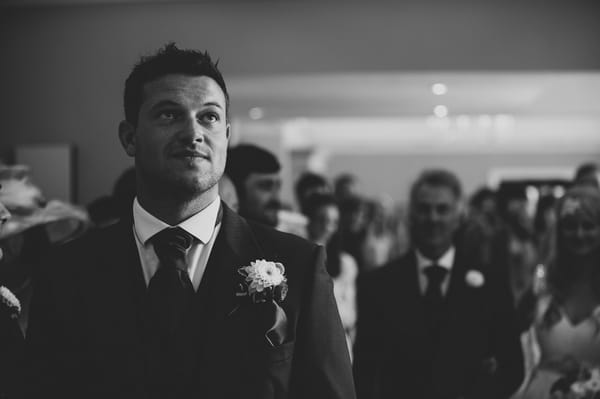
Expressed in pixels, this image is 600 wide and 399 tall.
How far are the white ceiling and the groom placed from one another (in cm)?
410

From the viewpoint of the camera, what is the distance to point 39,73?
562 centimetres

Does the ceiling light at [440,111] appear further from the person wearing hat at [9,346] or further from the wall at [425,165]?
the wall at [425,165]

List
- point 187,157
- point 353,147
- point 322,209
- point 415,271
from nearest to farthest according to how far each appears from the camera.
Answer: point 187,157 → point 415,271 → point 322,209 → point 353,147

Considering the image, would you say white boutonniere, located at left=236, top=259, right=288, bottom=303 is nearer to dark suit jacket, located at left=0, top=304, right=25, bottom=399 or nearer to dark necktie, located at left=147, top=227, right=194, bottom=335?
dark necktie, located at left=147, top=227, right=194, bottom=335

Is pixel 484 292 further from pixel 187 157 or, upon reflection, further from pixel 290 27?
pixel 290 27

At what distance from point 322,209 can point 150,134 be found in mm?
3087

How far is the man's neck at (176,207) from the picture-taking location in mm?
1533

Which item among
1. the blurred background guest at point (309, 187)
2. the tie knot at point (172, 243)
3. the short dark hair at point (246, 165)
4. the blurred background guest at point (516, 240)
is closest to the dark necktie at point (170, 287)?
the tie knot at point (172, 243)

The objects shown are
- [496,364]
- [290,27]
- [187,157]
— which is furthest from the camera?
[290,27]

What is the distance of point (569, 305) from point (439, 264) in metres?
0.61

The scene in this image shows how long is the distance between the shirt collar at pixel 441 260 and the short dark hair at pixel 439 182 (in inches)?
12.4

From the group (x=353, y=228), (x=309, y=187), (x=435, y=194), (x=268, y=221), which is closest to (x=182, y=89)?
Result: (x=435, y=194)

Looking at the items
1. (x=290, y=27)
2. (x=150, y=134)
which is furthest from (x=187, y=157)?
(x=290, y=27)

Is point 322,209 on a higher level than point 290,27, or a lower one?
lower
